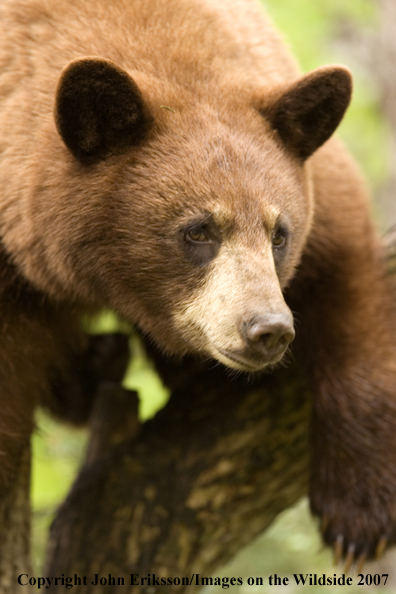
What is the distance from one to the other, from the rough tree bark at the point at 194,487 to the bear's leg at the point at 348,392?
0.26 metres

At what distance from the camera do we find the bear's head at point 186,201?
123 inches

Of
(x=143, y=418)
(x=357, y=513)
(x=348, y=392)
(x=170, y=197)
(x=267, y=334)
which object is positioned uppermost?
(x=170, y=197)

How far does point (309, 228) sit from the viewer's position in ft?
12.4

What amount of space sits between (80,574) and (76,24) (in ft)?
9.54

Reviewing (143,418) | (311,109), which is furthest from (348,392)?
(143,418)

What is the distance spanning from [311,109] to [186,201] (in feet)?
2.67

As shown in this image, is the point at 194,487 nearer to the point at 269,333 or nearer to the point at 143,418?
the point at 143,418

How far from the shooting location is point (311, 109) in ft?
11.7

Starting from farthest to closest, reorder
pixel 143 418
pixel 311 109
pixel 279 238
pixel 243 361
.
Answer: pixel 143 418 → pixel 311 109 → pixel 279 238 → pixel 243 361

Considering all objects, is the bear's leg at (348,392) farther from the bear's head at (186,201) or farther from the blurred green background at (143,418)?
the bear's head at (186,201)

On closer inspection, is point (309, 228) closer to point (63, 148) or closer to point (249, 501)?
point (63, 148)

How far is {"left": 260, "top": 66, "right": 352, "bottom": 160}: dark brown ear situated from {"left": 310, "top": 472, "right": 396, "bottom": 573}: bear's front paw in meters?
1.84

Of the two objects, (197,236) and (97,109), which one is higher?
(97,109)

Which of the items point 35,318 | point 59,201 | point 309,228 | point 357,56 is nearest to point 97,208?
point 59,201
